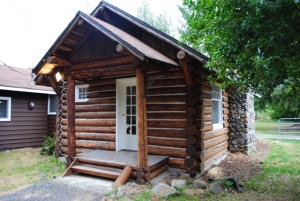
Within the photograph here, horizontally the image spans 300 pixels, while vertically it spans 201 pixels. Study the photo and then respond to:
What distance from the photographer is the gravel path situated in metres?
4.41

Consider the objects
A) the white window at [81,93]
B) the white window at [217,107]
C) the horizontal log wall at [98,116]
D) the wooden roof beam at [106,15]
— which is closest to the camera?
the horizontal log wall at [98,116]

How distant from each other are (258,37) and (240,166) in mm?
4835

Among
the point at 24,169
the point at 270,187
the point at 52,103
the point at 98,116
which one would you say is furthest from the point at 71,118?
the point at 52,103

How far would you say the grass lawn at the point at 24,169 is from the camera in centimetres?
550

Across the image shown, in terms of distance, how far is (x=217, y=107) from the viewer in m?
7.81

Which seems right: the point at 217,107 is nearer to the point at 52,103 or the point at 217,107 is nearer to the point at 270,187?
the point at 270,187

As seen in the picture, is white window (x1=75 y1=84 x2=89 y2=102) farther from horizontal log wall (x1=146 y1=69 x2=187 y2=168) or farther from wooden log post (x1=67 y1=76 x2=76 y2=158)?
horizontal log wall (x1=146 y1=69 x2=187 y2=168)

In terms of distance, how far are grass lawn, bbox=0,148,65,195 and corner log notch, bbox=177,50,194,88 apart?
424 centimetres

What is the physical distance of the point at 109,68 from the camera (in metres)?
5.41

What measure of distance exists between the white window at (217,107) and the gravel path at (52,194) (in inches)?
181

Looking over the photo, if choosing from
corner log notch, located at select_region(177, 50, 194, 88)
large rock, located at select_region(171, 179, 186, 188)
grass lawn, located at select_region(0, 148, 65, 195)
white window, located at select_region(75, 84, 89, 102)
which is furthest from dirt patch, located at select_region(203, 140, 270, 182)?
white window, located at select_region(75, 84, 89, 102)

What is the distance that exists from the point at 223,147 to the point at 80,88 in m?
5.54

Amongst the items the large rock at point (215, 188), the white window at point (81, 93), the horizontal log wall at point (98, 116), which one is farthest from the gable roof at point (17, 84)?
the large rock at point (215, 188)

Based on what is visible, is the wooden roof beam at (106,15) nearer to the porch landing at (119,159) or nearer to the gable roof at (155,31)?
the gable roof at (155,31)
